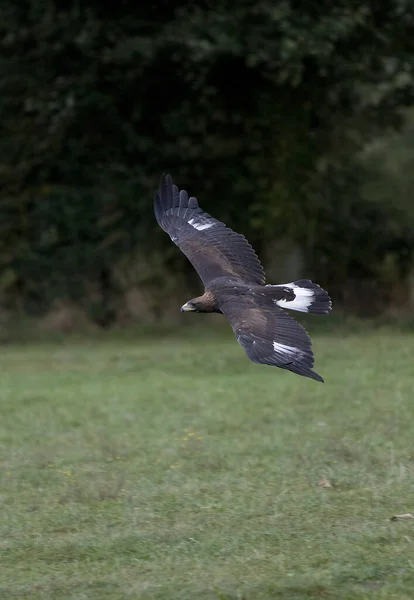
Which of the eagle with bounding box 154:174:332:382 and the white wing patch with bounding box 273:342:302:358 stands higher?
the eagle with bounding box 154:174:332:382

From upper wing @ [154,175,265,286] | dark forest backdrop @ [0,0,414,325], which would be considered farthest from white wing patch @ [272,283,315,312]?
dark forest backdrop @ [0,0,414,325]

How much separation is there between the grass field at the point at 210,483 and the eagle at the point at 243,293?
99 cm

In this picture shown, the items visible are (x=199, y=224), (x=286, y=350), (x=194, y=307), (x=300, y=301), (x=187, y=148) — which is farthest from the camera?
(x=187, y=148)

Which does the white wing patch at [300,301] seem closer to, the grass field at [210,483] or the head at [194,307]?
the head at [194,307]

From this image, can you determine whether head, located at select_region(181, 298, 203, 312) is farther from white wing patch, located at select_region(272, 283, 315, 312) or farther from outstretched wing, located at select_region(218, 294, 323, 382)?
white wing patch, located at select_region(272, 283, 315, 312)

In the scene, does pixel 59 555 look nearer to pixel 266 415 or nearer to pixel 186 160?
pixel 266 415

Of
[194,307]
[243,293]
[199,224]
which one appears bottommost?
[194,307]

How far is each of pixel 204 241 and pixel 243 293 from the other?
1.34 m

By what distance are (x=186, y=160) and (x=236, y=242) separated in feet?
34.2

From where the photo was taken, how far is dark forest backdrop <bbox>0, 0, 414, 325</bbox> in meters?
18.6

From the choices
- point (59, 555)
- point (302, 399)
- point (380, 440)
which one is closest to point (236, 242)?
point (380, 440)

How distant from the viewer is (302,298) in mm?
8133

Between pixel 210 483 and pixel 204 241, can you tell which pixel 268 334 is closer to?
pixel 210 483

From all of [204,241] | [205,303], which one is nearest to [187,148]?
[204,241]
